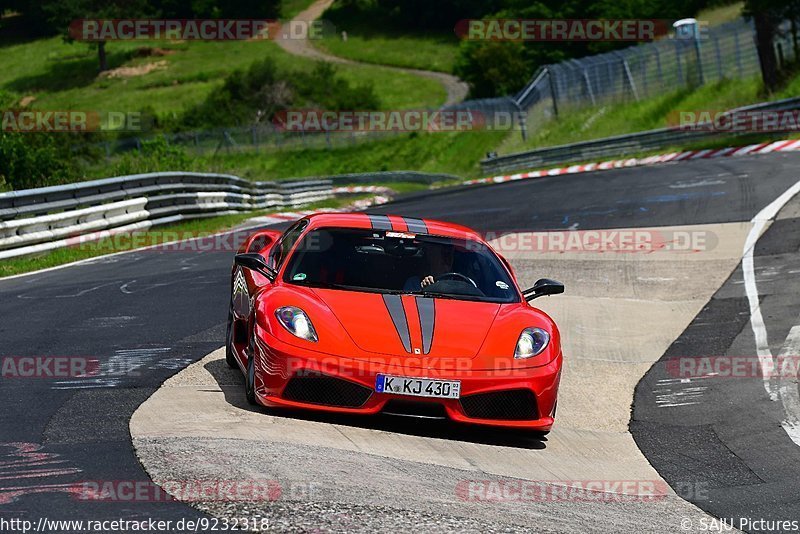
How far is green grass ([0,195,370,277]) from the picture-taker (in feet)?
52.9

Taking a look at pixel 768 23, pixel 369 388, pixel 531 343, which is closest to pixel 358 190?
pixel 768 23

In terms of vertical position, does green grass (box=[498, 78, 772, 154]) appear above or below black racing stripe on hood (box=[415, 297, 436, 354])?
below

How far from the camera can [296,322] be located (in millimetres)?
7531

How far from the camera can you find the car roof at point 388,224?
8812mm

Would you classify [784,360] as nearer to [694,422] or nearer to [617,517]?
[694,422]

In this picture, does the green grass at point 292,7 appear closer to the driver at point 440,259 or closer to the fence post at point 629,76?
the fence post at point 629,76

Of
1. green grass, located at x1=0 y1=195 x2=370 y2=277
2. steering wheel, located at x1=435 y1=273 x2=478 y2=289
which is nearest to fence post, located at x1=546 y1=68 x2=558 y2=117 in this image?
green grass, located at x1=0 y1=195 x2=370 y2=277

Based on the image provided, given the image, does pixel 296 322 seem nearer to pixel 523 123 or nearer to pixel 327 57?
pixel 523 123

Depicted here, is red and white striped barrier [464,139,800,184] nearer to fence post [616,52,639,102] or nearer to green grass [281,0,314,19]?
fence post [616,52,639,102]

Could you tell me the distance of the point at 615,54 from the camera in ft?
145

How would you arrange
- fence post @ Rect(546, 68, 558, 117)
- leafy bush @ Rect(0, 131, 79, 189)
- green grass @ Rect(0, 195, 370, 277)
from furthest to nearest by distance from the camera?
fence post @ Rect(546, 68, 558, 117) → leafy bush @ Rect(0, 131, 79, 189) → green grass @ Rect(0, 195, 370, 277)

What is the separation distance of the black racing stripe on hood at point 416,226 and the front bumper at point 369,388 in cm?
173

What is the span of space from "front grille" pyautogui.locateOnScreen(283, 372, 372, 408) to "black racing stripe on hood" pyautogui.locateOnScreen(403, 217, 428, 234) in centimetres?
194

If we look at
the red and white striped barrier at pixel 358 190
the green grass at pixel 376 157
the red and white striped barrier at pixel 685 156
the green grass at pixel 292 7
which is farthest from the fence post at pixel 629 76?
the green grass at pixel 292 7
